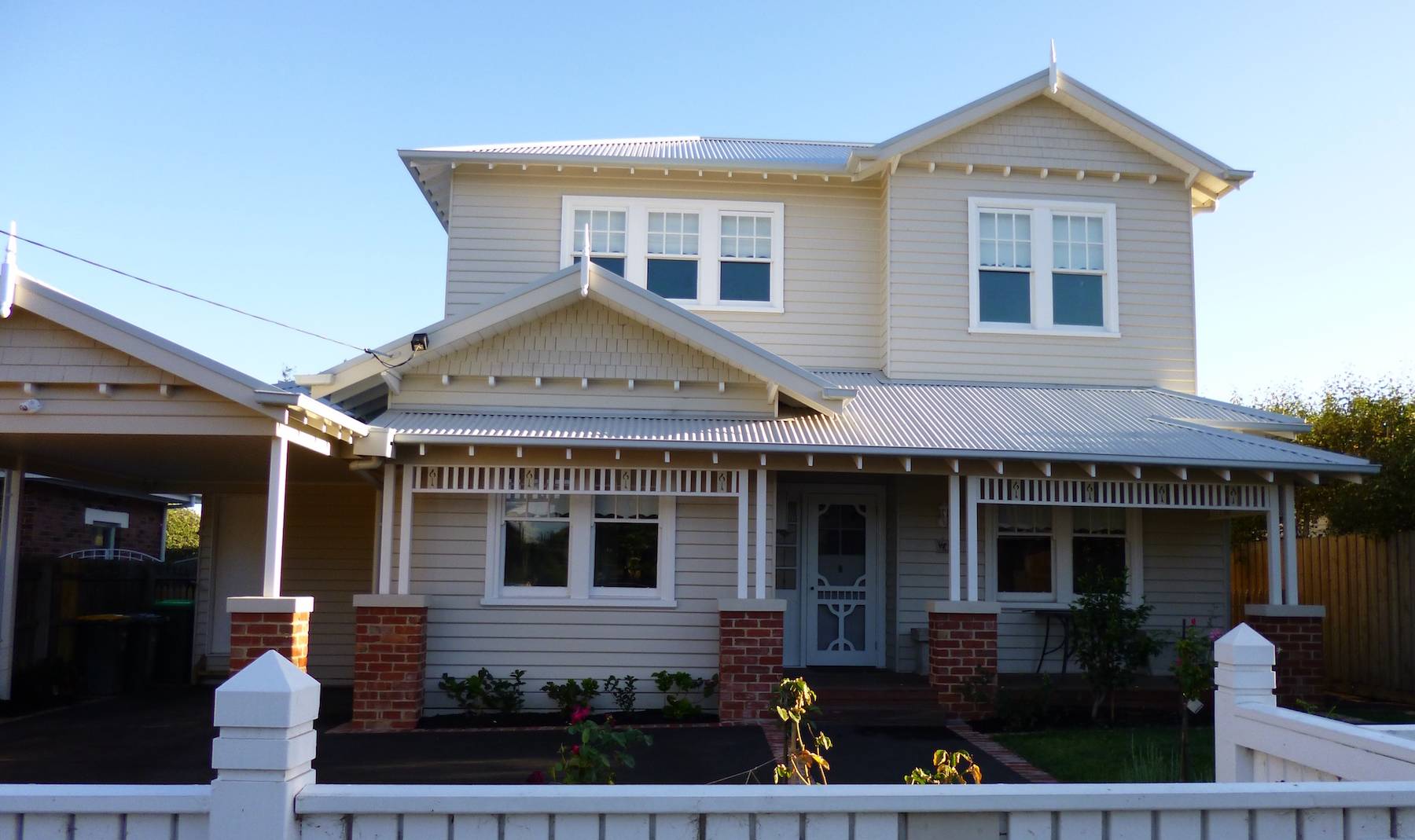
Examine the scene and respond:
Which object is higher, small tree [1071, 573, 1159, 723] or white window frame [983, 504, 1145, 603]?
white window frame [983, 504, 1145, 603]

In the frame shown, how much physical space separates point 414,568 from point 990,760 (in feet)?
20.2

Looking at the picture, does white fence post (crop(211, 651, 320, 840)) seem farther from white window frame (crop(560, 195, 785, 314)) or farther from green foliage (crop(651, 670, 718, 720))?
white window frame (crop(560, 195, 785, 314))

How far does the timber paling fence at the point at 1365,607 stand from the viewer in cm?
1350

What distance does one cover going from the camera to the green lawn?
8.67 m

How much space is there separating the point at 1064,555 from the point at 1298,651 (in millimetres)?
2662

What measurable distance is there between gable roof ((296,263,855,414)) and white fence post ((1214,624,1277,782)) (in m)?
6.83

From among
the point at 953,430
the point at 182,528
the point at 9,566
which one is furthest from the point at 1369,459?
the point at 182,528

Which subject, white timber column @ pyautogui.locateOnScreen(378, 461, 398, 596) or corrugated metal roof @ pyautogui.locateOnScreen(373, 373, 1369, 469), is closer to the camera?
corrugated metal roof @ pyautogui.locateOnScreen(373, 373, 1369, 469)

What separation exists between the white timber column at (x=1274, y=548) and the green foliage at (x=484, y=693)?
8187mm

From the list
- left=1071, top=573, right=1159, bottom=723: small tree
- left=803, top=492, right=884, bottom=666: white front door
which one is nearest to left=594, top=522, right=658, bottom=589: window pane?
left=803, top=492, right=884, bottom=666: white front door

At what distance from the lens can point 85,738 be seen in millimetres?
10727

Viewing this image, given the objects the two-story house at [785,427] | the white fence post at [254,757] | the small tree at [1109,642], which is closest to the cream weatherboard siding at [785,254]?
the two-story house at [785,427]

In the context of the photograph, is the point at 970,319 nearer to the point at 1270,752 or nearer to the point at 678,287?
the point at 678,287

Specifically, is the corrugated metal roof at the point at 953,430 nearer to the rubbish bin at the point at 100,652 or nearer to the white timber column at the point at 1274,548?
the white timber column at the point at 1274,548
